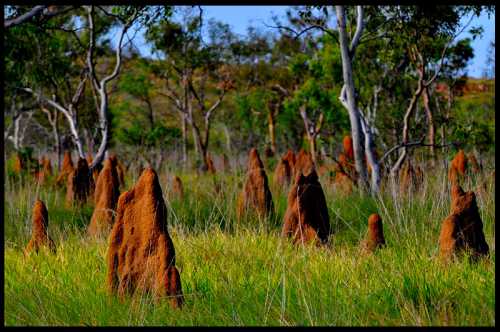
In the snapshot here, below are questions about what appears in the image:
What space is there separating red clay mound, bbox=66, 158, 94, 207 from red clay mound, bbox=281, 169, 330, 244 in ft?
16.1

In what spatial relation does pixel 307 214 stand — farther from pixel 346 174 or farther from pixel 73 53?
pixel 73 53

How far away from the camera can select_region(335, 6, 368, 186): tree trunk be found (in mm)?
11852

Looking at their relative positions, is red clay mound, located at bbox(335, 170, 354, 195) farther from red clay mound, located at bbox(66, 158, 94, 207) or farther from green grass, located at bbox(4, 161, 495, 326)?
green grass, located at bbox(4, 161, 495, 326)

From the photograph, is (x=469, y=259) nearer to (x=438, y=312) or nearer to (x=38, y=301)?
(x=438, y=312)

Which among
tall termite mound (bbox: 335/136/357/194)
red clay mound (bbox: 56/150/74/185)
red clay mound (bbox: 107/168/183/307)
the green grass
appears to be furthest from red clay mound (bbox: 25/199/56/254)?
red clay mound (bbox: 56/150/74/185)

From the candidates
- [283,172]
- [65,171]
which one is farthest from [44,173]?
[283,172]

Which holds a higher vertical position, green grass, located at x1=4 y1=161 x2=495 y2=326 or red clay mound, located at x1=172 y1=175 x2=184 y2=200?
red clay mound, located at x1=172 y1=175 x2=184 y2=200

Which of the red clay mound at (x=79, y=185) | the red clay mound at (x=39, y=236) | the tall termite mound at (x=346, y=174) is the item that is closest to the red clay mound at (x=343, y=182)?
the tall termite mound at (x=346, y=174)

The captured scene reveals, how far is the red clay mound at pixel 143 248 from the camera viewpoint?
4535 mm

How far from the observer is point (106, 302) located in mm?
4598

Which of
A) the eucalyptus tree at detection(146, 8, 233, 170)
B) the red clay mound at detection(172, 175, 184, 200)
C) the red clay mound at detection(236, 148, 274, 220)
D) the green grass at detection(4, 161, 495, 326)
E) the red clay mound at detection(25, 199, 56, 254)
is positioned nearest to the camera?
the green grass at detection(4, 161, 495, 326)

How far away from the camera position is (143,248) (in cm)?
474

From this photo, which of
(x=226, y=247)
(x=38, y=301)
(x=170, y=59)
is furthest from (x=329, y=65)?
(x=38, y=301)

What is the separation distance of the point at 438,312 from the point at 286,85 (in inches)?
1188
